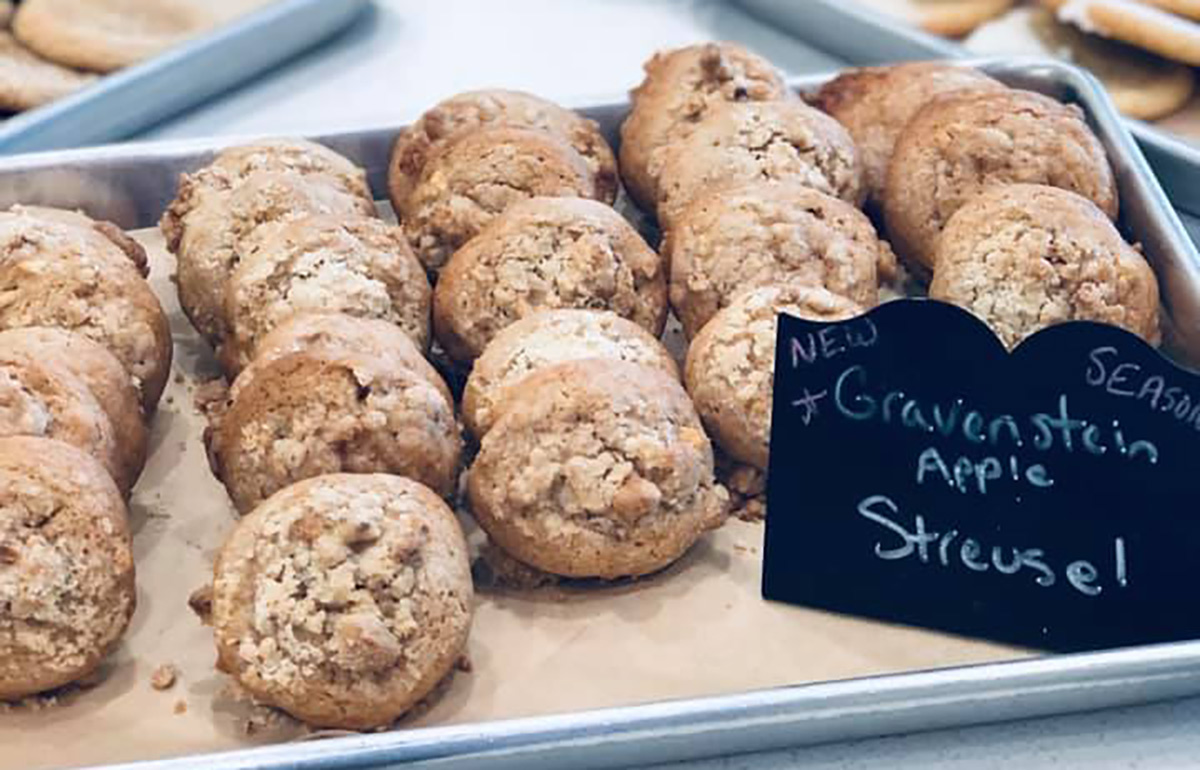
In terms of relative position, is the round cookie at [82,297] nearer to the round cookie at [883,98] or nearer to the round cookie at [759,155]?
the round cookie at [759,155]

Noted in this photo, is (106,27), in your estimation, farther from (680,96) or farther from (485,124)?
(680,96)

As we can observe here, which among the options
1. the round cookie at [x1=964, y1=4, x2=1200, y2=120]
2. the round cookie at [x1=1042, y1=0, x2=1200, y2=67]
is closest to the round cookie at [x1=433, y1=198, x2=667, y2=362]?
the round cookie at [x1=964, y1=4, x2=1200, y2=120]

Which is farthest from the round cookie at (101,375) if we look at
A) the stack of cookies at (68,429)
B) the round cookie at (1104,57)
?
the round cookie at (1104,57)

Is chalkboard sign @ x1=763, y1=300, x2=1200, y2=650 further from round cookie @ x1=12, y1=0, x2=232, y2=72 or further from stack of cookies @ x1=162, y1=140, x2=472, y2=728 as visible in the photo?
round cookie @ x1=12, y1=0, x2=232, y2=72

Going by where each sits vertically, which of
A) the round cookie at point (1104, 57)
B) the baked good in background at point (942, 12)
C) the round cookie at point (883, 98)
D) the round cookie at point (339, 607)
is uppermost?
the round cookie at point (883, 98)

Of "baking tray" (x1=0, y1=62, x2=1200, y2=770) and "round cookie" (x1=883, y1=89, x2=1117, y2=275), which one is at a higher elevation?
"round cookie" (x1=883, y1=89, x2=1117, y2=275)

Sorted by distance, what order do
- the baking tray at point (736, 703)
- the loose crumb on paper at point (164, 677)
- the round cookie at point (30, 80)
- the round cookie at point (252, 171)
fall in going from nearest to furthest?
the baking tray at point (736, 703) < the loose crumb on paper at point (164, 677) < the round cookie at point (252, 171) < the round cookie at point (30, 80)

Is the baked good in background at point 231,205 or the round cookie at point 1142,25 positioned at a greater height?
the round cookie at point 1142,25
